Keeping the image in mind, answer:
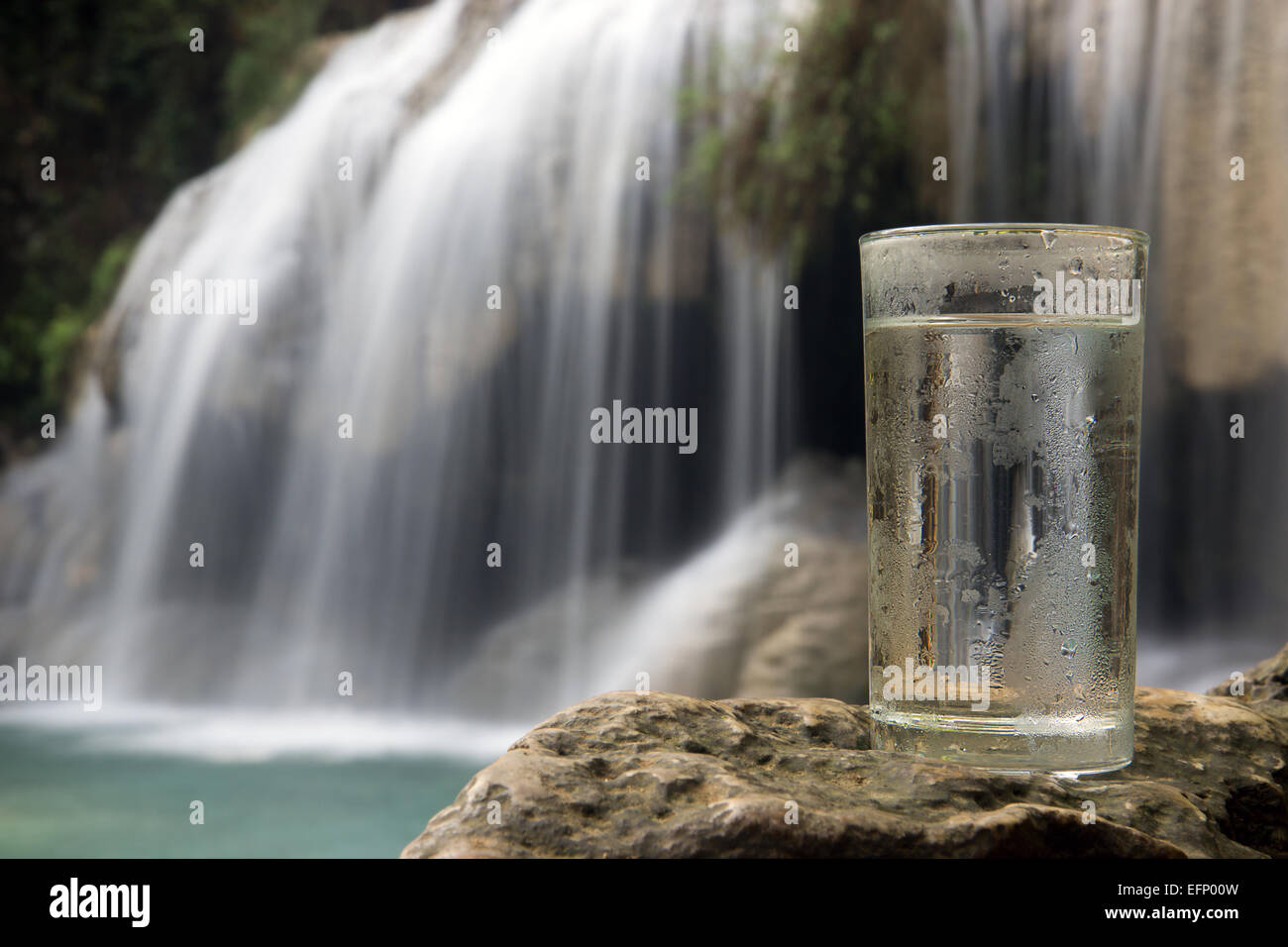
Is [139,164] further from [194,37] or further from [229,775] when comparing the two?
[229,775]

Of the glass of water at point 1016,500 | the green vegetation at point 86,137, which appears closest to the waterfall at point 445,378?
the green vegetation at point 86,137

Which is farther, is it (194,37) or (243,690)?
(194,37)

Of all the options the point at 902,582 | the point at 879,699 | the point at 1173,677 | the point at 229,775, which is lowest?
the point at 229,775

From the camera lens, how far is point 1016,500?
119cm

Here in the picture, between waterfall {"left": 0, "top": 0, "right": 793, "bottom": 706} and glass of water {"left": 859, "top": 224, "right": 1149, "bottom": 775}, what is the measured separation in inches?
200

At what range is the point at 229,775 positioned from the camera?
215 inches

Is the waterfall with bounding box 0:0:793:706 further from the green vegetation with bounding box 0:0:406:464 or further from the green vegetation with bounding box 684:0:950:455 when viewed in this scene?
the green vegetation with bounding box 0:0:406:464

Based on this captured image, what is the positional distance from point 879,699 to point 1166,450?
5.16 metres

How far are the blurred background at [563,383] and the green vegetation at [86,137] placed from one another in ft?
5.77

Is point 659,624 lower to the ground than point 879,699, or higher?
lower

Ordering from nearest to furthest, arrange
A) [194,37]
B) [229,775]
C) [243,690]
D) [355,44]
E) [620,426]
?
[229,775], [620,426], [243,690], [355,44], [194,37]

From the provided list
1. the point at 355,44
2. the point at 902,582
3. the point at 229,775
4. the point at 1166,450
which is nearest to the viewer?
the point at 902,582

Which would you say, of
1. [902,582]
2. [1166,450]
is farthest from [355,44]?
[902,582]

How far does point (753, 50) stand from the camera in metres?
6.57
